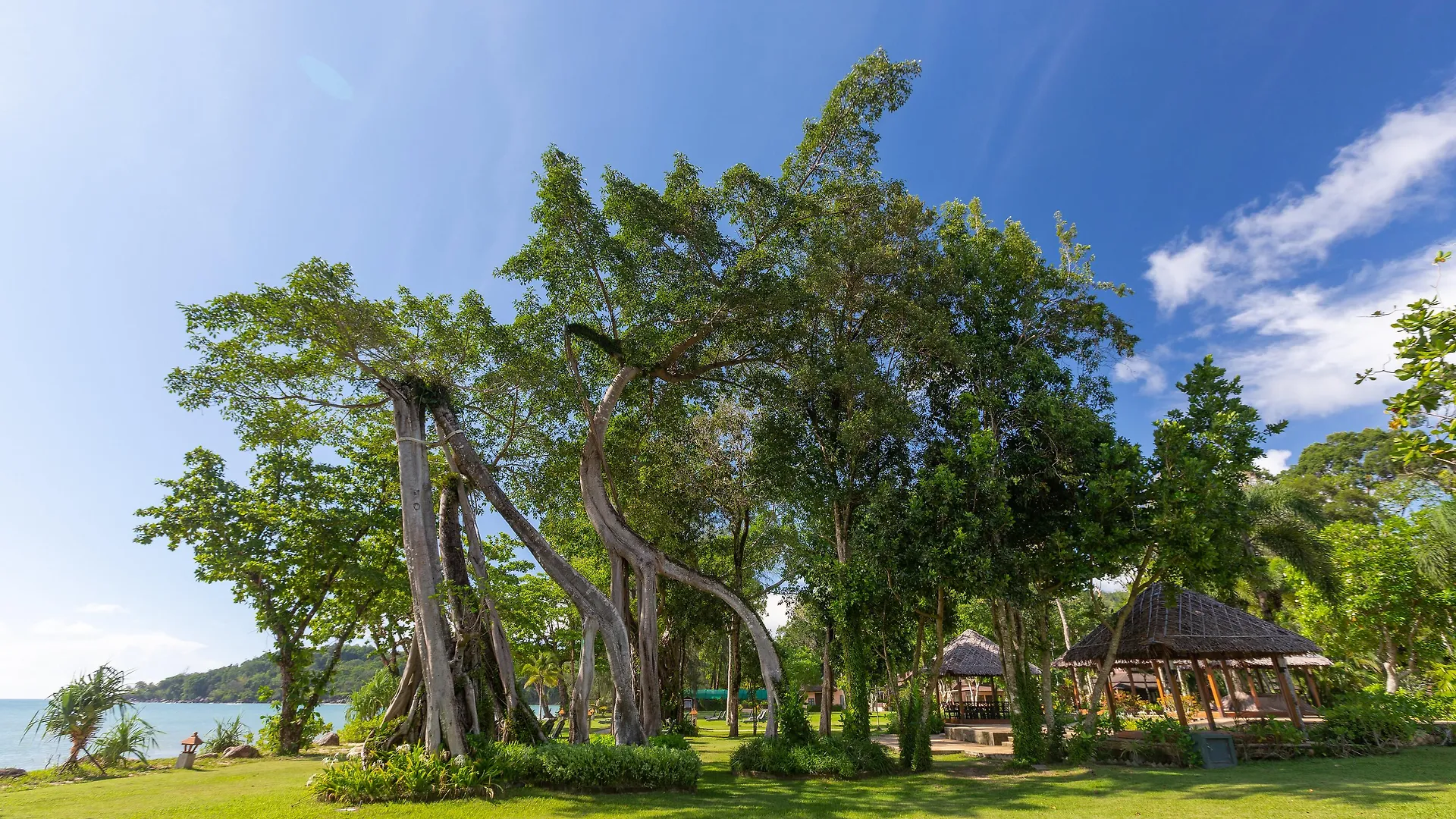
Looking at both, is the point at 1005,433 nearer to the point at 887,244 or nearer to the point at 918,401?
the point at 918,401

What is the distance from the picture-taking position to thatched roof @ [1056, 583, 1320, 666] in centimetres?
1430

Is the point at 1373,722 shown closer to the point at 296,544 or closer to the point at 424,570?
the point at 424,570

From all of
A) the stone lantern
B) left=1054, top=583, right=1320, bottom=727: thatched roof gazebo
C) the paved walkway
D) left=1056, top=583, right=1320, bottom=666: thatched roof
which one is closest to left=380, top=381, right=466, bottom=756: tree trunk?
the stone lantern

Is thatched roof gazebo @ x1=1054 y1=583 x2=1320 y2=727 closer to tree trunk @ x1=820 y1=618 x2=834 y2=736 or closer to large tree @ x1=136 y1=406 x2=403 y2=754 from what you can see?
tree trunk @ x1=820 y1=618 x2=834 y2=736

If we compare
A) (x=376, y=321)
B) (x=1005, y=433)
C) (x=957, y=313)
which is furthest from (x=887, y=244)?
(x=376, y=321)

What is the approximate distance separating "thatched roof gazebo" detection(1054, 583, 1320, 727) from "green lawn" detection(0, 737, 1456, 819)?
2.47 metres

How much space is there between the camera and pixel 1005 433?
14125 mm

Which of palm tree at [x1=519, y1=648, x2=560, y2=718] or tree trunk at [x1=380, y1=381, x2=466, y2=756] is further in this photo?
palm tree at [x1=519, y1=648, x2=560, y2=718]

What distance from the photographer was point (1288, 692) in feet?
46.5

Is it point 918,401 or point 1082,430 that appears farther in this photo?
point 918,401

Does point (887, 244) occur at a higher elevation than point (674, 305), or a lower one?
higher

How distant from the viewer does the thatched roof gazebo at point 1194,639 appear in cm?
1423

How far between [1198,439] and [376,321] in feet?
53.7

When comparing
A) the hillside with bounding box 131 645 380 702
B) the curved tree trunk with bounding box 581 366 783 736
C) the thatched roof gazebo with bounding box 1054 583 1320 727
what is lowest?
the hillside with bounding box 131 645 380 702
